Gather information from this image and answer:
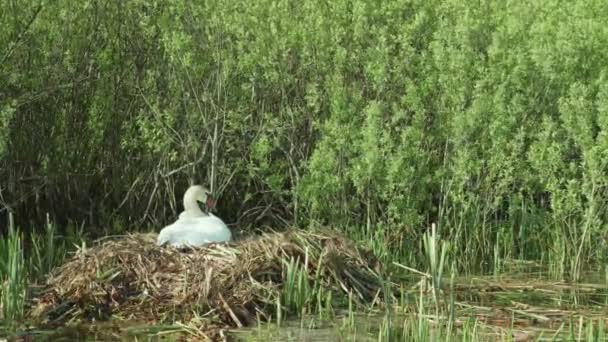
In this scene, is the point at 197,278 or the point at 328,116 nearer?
the point at 197,278

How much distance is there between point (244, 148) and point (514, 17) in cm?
328

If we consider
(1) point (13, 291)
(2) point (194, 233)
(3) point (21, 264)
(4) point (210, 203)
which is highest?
(4) point (210, 203)

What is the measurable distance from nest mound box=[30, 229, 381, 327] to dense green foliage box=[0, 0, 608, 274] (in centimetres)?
194

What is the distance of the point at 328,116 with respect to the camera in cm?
1335

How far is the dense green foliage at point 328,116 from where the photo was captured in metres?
12.1

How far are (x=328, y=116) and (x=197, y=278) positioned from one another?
4452 mm

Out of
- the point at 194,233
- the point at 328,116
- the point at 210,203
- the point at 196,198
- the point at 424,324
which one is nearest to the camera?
the point at 424,324

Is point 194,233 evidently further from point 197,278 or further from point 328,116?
point 328,116

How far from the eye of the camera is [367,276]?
10008 mm

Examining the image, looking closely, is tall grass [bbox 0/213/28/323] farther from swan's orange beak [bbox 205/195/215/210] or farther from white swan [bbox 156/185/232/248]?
swan's orange beak [bbox 205/195/215/210]

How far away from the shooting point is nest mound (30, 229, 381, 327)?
9086 mm

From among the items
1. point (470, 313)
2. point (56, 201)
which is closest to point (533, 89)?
point (470, 313)

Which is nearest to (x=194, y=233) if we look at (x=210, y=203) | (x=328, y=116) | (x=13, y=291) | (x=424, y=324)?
(x=210, y=203)

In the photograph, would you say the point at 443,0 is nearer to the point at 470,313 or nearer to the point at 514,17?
the point at 514,17
